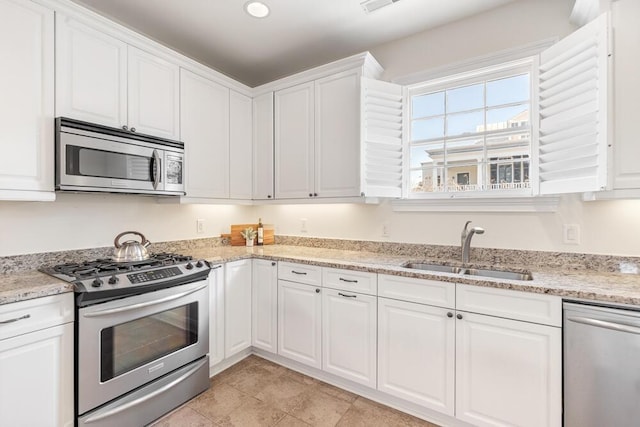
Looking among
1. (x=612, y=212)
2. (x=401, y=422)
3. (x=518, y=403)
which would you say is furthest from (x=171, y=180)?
(x=612, y=212)

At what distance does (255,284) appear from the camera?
2607 mm

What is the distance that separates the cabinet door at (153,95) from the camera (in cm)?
212

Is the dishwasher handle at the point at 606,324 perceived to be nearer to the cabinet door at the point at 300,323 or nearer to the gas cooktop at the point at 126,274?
the cabinet door at the point at 300,323

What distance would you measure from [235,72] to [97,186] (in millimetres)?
2007

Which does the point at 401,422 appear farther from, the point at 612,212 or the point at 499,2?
the point at 499,2

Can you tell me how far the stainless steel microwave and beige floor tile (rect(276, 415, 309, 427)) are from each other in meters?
1.79

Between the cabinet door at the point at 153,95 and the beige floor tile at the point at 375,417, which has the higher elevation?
the cabinet door at the point at 153,95

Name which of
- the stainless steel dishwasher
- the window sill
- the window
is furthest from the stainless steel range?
the stainless steel dishwasher

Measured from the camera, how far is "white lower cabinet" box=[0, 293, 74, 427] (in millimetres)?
1366

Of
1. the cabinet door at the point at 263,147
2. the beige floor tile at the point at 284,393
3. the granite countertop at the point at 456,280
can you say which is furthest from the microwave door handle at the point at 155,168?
the beige floor tile at the point at 284,393

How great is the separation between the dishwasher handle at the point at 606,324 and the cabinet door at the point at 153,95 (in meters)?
2.84

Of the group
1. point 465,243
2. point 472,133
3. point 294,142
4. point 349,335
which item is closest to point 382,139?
point 472,133

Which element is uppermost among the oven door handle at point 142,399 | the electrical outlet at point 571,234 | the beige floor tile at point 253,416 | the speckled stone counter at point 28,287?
the electrical outlet at point 571,234

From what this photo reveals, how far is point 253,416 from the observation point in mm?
1925
